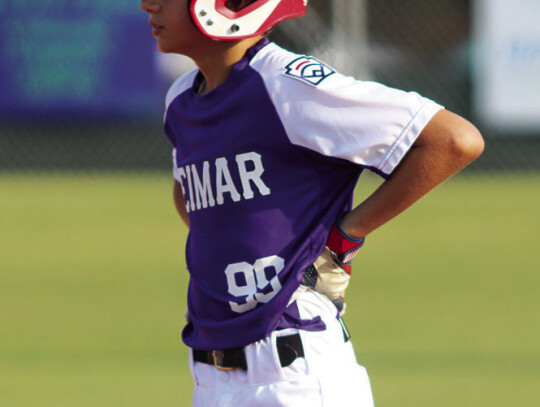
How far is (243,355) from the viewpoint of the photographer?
8.46 ft

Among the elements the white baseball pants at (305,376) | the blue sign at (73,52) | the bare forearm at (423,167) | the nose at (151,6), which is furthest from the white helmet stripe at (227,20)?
the blue sign at (73,52)

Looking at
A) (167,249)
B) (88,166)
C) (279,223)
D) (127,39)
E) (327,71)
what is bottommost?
(279,223)

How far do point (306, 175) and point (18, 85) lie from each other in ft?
31.1

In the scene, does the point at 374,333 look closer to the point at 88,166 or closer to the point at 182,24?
the point at 182,24

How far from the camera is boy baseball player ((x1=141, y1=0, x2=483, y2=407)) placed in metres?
2.48

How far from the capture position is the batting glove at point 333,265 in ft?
8.54

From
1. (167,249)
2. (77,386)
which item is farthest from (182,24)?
(167,249)

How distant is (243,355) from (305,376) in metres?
0.17

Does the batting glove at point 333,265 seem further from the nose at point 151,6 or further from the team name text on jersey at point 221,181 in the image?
the nose at point 151,6

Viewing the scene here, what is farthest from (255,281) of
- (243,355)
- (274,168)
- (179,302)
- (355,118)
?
(179,302)

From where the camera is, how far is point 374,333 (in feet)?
19.5

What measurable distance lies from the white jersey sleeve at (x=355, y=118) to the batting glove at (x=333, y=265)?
0.22 metres

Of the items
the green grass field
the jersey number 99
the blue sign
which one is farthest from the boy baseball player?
the blue sign

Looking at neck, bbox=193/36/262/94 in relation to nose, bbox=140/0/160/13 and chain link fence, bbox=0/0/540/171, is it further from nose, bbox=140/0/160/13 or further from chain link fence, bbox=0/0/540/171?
chain link fence, bbox=0/0/540/171
